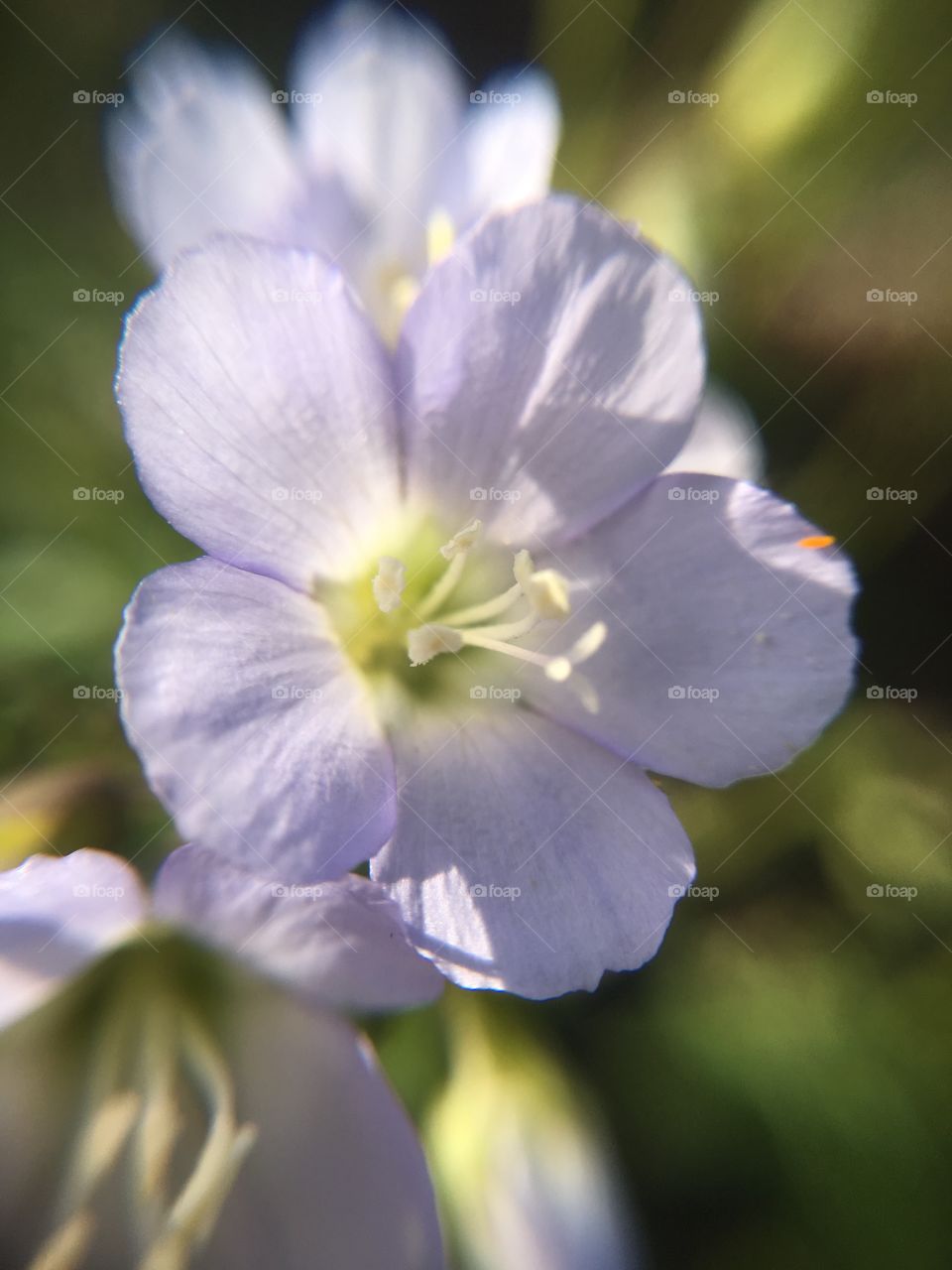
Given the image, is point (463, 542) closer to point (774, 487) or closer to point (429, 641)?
point (429, 641)

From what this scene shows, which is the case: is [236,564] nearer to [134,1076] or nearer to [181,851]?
[181,851]

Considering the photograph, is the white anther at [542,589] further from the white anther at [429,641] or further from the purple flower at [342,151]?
the purple flower at [342,151]

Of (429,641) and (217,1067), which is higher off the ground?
(429,641)

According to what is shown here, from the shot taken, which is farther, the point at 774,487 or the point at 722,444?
the point at 774,487

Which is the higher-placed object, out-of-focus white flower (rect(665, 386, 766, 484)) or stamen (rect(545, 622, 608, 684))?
out-of-focus white flower (rect(665, 386, 766, 484))

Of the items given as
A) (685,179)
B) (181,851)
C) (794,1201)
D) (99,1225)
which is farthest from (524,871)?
(685,179)

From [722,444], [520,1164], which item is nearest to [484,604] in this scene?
[722,444]

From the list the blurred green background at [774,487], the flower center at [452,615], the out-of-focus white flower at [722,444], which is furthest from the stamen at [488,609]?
the blurred green background at [774,487]

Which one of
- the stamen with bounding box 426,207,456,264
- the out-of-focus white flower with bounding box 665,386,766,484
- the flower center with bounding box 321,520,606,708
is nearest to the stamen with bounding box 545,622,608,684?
the flower center with bounding box 321,520,606,708

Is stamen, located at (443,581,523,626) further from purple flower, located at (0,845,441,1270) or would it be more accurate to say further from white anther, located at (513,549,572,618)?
purple flower, located at (0,845,441,1270)
